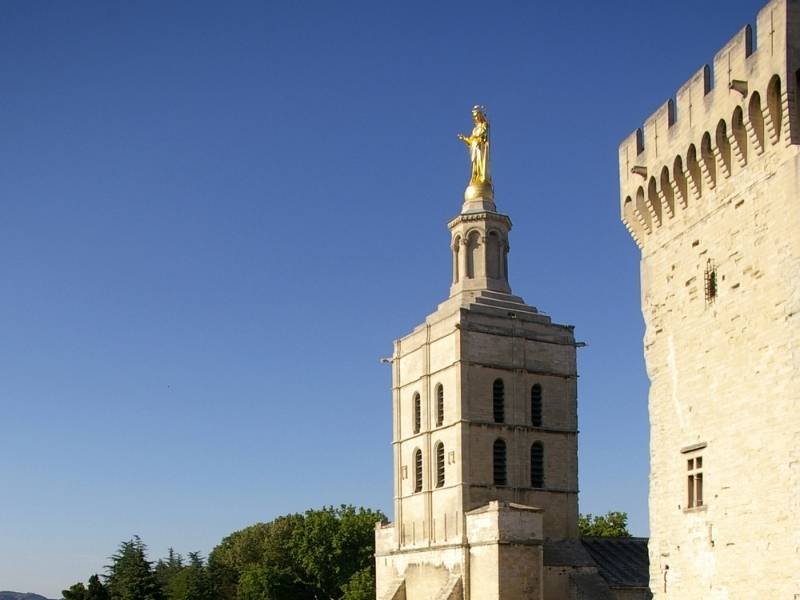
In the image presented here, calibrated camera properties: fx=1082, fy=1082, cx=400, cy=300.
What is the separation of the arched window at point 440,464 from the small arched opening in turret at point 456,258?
25.3 ft

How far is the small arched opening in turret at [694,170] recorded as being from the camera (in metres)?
19.4

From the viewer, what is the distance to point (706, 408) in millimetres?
19188

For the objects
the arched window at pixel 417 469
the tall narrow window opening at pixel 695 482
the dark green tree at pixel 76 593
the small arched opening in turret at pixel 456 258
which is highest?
the small arched opening in turret at pixel 456 258

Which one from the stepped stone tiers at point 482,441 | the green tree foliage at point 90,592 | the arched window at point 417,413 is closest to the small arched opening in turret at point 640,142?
the stepped stone tiers at point 482,441

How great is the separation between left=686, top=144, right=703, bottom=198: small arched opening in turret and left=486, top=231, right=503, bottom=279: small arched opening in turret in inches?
1156

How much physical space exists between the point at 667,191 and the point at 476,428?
1042 inches

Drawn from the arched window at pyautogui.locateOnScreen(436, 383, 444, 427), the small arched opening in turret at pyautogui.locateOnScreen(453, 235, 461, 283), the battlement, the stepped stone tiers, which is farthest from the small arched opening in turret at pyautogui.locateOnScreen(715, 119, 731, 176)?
the small arched opening in turret at pyautogui.locateOnScreen(453, 235, 461, 283)

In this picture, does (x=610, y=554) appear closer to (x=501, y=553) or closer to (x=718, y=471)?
(x=501, y=553)

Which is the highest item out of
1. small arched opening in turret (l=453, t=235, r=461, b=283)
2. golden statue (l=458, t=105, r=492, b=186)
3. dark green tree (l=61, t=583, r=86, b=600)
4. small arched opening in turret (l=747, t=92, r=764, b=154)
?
golden statue (l=458, t=105, r=492, b=186)

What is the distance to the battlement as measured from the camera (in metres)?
16.7

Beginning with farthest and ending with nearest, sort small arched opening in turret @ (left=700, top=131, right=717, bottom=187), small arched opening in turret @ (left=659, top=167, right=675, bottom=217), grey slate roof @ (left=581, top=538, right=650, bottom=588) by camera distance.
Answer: grey slate roof @ (left=581, top=538, right=650, bottom=588), small arched opening in turret @ (left=659, top=167, right=675, bottom=217), small arched opening in turret @ (left=700, top=131, right=717, bottom=187)

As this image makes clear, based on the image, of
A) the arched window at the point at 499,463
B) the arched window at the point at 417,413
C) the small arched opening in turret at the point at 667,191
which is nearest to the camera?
the small arched opening in turret at the point at 667,191

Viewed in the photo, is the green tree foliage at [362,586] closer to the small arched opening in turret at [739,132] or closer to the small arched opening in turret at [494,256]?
the small arched opening in turret at [494,256]

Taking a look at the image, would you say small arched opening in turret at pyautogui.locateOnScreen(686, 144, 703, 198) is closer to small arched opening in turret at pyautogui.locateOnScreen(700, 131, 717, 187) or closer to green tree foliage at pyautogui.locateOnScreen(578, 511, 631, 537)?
small arched opening in turret at pyautogui.locateOnScreen(700, 131, 717, 187)
